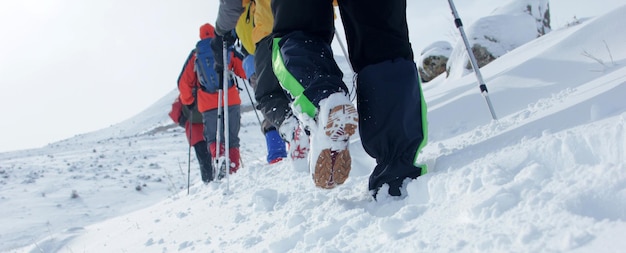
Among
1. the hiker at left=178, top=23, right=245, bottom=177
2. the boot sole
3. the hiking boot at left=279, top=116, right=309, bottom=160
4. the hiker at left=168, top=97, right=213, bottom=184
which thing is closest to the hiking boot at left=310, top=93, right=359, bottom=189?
the boot sole

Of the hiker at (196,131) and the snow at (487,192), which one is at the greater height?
the hiker at (196,131)

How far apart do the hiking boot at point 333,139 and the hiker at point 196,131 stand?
Answer: 3.98 meters

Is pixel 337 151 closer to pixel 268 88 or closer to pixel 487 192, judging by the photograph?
pixel 487 192

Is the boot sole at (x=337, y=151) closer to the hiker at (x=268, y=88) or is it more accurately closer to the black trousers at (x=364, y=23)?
the black trousers at (x=364, y=23)

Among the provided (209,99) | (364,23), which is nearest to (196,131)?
(209,99)

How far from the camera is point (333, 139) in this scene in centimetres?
140

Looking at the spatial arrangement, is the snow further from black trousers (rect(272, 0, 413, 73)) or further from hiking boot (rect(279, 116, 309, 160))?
black trousers (rect(272, 0, 413, 73))

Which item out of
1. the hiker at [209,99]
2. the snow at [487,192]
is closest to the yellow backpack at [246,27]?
the snow at [487,192]

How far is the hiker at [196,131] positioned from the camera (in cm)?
Answer: 521

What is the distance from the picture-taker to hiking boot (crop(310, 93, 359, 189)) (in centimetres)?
137

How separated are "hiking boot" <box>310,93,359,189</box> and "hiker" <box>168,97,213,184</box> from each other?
3984 millimetres

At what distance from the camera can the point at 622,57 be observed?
2293mm

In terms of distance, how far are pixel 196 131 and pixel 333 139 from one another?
13.9 ft

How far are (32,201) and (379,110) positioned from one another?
730cm
